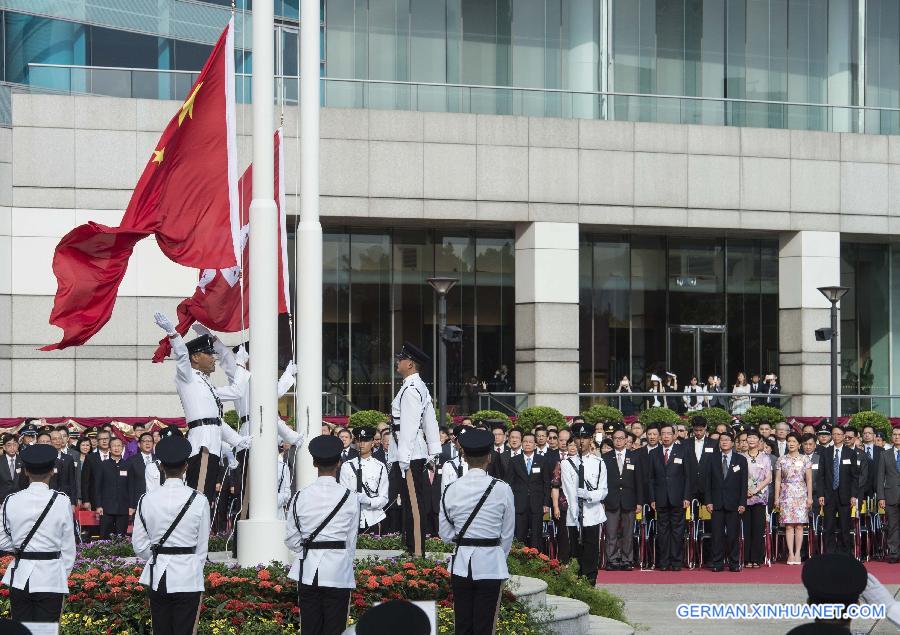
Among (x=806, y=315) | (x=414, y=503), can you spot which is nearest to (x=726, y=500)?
(x=414, y=503)

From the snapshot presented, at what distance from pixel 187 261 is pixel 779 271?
2592 cm

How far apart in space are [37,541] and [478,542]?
10.2 feet

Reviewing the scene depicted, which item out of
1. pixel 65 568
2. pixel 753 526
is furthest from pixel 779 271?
pixel 65 568

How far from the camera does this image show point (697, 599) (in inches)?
647

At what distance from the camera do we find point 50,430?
20.8 meters

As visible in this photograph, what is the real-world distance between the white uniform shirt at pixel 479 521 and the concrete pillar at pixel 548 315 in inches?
901

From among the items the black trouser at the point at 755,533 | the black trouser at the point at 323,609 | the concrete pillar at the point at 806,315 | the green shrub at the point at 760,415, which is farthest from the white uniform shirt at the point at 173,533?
the concrete pillar at the point at 806,315

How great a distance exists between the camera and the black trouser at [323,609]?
970cm

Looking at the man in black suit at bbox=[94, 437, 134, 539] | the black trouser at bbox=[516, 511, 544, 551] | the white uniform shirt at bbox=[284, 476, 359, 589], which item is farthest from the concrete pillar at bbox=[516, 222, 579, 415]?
the white uniform shirt at bbox=[284, 476, 359, 589]

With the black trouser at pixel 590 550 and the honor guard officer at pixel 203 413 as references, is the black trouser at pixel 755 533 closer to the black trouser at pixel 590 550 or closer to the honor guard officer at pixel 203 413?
the black trouser at pixel 590 550

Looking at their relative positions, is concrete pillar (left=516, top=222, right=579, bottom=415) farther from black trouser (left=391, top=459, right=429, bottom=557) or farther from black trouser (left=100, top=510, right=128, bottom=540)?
black trouser (left=391, top=459, right=429, bottom=557)

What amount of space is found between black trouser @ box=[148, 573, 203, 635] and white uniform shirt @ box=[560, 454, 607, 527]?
8.30 meters

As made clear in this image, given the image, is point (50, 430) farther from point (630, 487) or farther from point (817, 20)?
point (817, 20)

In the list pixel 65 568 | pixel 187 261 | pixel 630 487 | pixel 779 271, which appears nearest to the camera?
pixel 65 568
